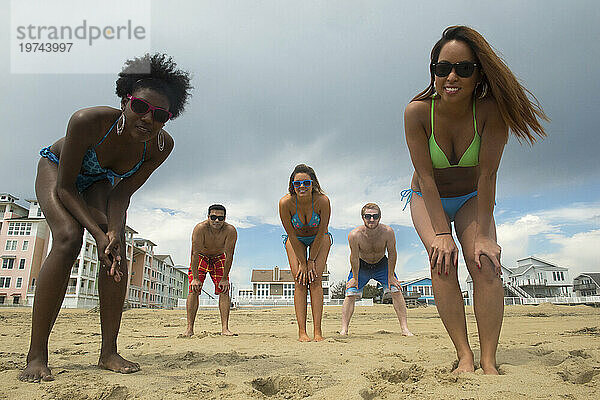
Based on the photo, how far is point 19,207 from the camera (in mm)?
55375

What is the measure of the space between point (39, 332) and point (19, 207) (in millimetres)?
64211

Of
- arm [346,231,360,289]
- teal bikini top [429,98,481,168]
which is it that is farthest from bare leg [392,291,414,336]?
teal bikini top [429,98,481,168]

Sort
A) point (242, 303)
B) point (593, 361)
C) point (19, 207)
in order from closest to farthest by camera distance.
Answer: point (593, 361) < point (242, 303) < point (19, 207)

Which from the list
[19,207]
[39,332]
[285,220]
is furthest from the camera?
[19,207]

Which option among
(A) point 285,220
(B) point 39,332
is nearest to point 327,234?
(A) point 285,220

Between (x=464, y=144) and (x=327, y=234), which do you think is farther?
(x=327, y=234)

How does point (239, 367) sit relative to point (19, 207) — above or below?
below

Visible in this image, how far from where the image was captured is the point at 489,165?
9.05ft

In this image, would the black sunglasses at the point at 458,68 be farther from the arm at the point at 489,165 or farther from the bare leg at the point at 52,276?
the bare leg at the point at 52,276

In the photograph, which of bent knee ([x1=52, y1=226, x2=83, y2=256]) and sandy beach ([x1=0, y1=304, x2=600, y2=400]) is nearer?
sandy beach ([x1=0, y1=304, x2=600, y2=400])

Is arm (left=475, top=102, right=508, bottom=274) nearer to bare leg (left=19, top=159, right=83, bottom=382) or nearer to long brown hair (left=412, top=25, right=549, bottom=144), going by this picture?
long brown hair (left=412, top=25, right=549, bottom=144)

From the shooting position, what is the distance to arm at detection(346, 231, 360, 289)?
23.0ft

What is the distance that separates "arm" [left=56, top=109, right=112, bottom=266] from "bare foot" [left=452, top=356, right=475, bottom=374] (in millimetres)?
2370

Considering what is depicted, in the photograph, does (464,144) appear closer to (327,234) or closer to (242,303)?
(327,234)
